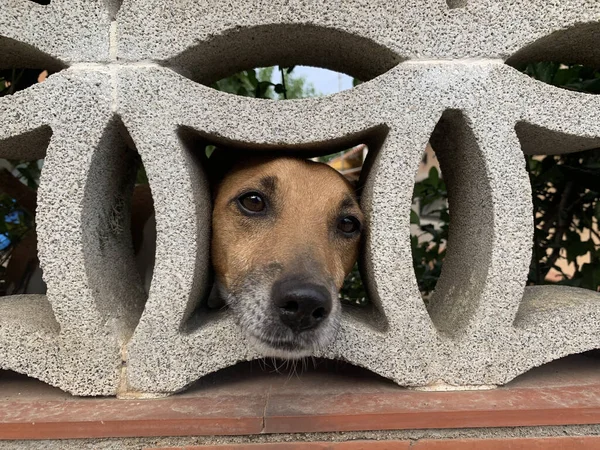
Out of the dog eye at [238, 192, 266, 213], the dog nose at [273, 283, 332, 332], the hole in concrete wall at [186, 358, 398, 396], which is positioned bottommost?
the hole in concrete wall at [186, 358, 398, 396]

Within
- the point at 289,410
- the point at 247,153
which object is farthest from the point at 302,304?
the point at 247,153

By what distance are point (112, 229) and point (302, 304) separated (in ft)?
3.35

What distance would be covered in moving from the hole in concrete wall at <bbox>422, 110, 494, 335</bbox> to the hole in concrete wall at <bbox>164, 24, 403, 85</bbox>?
1.43 ft

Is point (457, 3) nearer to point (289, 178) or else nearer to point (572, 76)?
point (289, 178)

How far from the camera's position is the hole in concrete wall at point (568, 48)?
1.94 m

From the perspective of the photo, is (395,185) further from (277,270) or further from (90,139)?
(90,139)

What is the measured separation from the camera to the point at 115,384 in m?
1.80

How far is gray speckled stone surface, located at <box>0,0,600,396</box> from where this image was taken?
178 cm

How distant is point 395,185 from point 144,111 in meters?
1.02

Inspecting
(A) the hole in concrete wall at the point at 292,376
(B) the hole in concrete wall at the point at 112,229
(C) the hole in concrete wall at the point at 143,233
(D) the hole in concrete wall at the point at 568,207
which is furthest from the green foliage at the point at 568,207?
(C) the hole in concrete wall at the point at 143,233

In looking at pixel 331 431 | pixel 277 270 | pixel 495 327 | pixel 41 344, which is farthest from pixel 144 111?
pixel 495 327

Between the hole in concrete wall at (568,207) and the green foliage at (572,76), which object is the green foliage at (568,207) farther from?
the green foliage at (572,76)

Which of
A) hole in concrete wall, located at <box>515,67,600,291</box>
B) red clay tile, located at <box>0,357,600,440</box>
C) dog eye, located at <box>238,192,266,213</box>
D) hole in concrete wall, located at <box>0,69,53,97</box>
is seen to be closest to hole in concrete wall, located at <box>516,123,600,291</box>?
hole in concrete wall, located at <box>515,67,600,291</box>

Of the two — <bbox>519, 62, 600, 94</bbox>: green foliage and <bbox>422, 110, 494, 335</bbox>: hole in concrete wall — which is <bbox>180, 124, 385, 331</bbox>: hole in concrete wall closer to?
<bbox>422, 110, 494, 335</bbox>: hole in concrete wall
